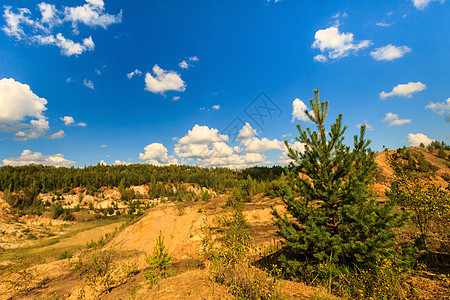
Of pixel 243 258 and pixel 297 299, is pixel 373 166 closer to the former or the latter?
pixel 297 299

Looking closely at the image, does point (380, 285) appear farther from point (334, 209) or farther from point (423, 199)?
point (423, 199)

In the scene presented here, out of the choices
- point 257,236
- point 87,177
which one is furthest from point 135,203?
point 257,236

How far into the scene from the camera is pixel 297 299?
4688mm

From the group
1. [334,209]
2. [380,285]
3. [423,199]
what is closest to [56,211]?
[334,209]

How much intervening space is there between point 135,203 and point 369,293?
2972 inches

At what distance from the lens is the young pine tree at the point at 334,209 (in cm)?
575

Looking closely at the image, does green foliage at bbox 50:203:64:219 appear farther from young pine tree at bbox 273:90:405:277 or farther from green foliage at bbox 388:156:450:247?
green foliage at bbox 388:156:450:247

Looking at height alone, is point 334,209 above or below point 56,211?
above

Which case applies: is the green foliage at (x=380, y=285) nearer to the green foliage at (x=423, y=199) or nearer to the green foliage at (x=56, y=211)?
the green foliage at (x=423, y=199)

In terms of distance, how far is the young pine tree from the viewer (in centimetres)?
575

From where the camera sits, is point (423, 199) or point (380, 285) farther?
point (423, 199)

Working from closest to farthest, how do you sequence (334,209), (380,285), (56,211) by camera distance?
1. (380,285)
2. (334,209)
3. (56,211)

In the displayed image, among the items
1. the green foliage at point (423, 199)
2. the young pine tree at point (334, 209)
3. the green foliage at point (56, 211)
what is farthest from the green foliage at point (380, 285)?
the green foliage at point (56, 211)

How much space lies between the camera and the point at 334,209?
6832 mm
